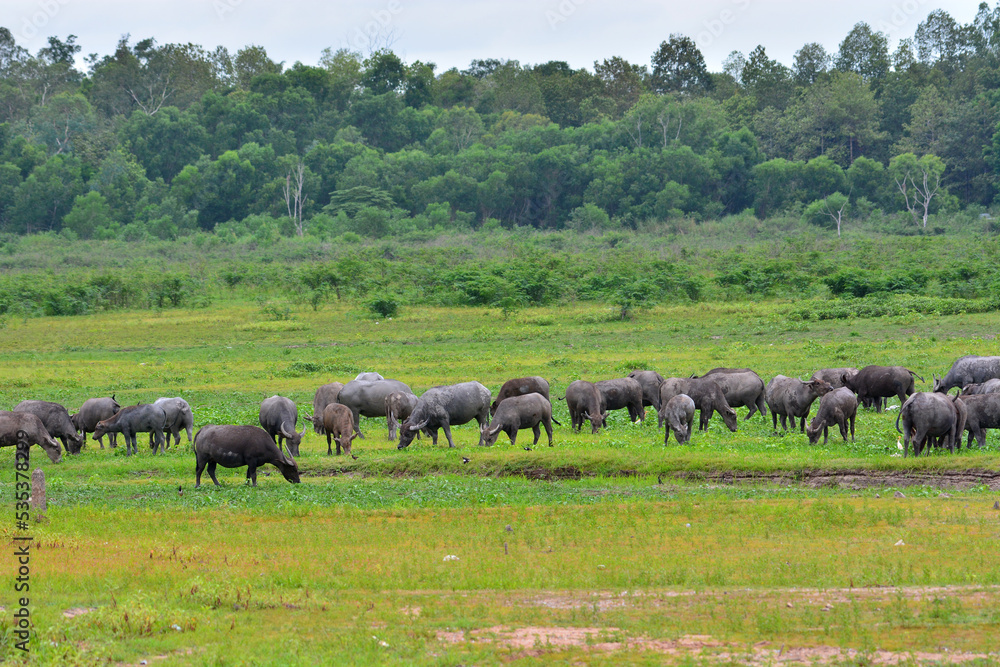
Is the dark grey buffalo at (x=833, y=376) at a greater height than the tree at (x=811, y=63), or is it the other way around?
the tree at (x=811, y=63)

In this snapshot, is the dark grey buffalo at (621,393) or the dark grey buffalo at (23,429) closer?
the dark grey buffalo at (23,429)

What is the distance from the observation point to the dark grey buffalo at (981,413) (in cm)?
1841

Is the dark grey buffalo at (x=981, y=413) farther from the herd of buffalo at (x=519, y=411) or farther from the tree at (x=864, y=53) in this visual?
the tree at (x=864, y=53)

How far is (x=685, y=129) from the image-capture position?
302 ft

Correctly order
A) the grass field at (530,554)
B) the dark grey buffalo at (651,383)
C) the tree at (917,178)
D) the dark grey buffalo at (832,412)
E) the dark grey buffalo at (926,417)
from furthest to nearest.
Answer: the tree at (917,178) < the dark grey buffalo at (651,383) < the dark grey buffalo at (832,412) < the dark grey buffalo at (926,417) < the grass field at (530,554)

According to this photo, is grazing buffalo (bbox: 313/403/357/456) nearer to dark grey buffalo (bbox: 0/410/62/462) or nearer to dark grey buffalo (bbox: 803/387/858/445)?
dark grey buffalo (bbox: 0/410/62/462)

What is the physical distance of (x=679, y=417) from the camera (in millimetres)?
19984

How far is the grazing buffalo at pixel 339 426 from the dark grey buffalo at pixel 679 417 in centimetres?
603

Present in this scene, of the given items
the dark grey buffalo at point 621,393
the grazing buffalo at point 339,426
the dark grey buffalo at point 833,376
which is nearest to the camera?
the grazing buffalo at point 339,426

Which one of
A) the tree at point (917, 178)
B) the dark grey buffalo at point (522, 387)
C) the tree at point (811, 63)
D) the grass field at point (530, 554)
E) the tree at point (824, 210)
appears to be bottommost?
the grass field at point (530, 554)

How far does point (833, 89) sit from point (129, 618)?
91.7 m

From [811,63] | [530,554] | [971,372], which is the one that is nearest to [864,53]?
[811,63]

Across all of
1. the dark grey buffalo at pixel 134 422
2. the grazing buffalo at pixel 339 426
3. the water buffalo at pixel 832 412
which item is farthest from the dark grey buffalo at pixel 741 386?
the dark grey buffalo at pixel 134 422

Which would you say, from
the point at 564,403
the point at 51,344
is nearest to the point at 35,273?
the point at 51,344
